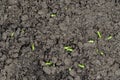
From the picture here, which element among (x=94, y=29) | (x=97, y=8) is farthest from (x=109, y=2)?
(x=94, y=29)

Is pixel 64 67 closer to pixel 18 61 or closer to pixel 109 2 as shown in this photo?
pixel 18 61

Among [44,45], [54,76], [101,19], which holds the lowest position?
[54,76]

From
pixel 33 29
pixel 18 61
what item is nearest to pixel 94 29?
pixel 33 29

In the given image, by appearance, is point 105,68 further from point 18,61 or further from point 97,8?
point 18,61

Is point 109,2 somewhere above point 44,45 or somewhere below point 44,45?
above

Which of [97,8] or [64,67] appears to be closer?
[64,67]

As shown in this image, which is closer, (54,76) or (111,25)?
(54,76)

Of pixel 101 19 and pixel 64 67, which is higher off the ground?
pixel 101 19
